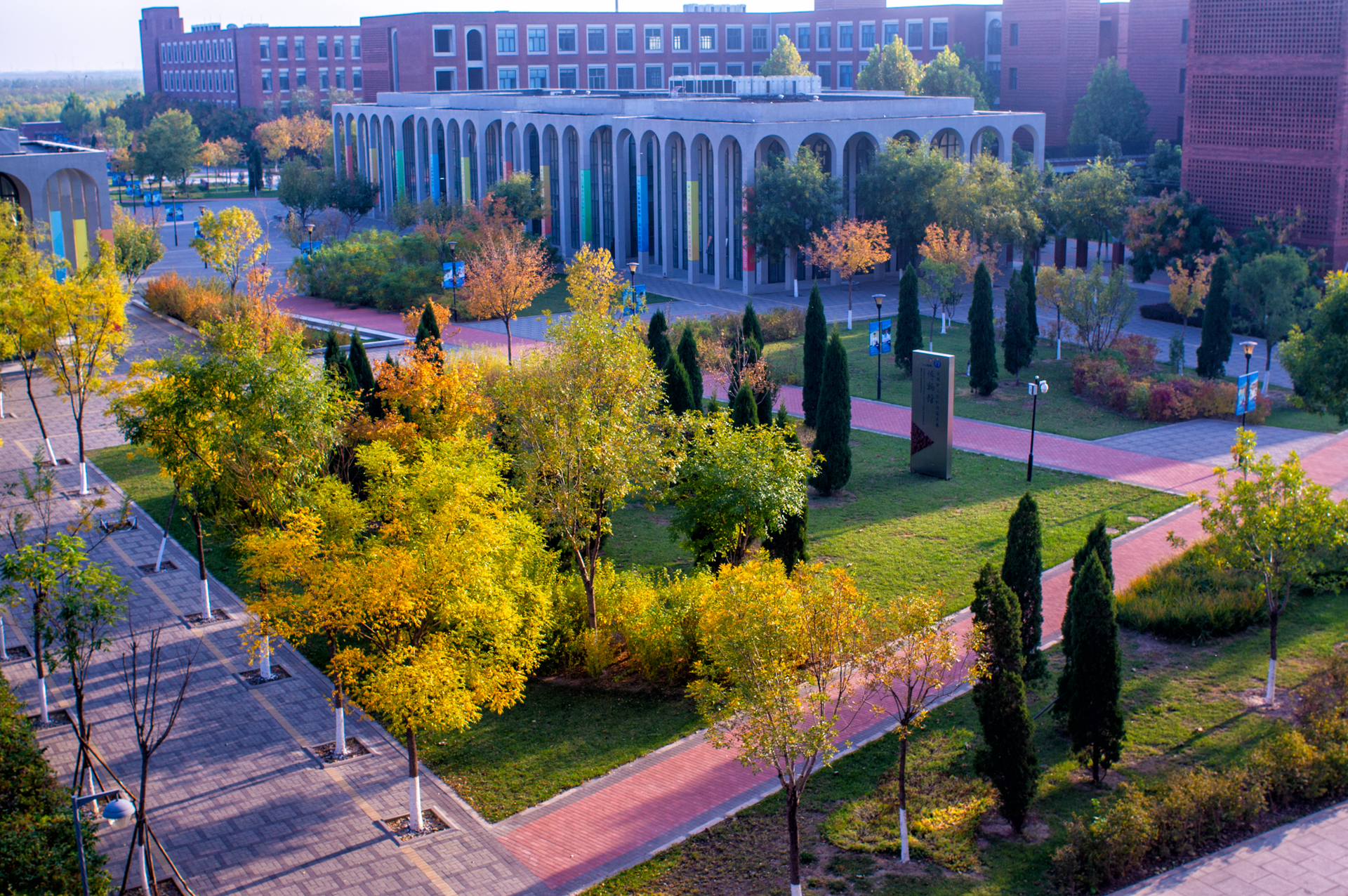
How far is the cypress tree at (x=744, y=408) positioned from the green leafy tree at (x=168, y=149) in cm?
7254

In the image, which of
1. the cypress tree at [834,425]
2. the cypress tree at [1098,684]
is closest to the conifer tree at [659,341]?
the cypress tree at [834,425]

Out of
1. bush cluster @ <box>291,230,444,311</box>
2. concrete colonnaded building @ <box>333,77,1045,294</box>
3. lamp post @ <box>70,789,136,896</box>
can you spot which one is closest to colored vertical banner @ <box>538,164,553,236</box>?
concrete colonnaded building @ <box>333,77,1045,294</box>

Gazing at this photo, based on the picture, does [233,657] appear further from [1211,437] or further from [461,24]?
[461,24]

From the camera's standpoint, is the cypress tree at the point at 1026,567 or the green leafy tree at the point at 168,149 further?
the green leafy tree at the point at 168,149

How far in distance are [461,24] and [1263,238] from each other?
62.1m

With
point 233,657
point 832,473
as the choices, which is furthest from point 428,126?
point 233,657

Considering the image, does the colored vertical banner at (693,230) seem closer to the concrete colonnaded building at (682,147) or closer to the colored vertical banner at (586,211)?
the concrete colonnaded building at (682,147)

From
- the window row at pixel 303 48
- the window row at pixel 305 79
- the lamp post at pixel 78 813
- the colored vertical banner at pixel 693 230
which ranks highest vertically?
the window row at pixel 303 48

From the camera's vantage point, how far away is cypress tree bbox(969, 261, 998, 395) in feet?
113

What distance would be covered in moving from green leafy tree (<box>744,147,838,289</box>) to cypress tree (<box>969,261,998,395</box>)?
1505cm

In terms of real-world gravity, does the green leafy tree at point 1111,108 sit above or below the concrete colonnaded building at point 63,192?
above

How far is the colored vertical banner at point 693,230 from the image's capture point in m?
54.2

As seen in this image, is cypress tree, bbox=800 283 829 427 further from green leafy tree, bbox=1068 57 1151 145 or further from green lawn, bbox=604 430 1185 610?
green leafy tree, bbox=1068 57 1151 145

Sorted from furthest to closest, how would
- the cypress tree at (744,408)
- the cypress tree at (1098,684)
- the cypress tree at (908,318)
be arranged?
the cypress tree at (908,318), the cypress tree at (744,408), the cypress tree at (1098,684)
